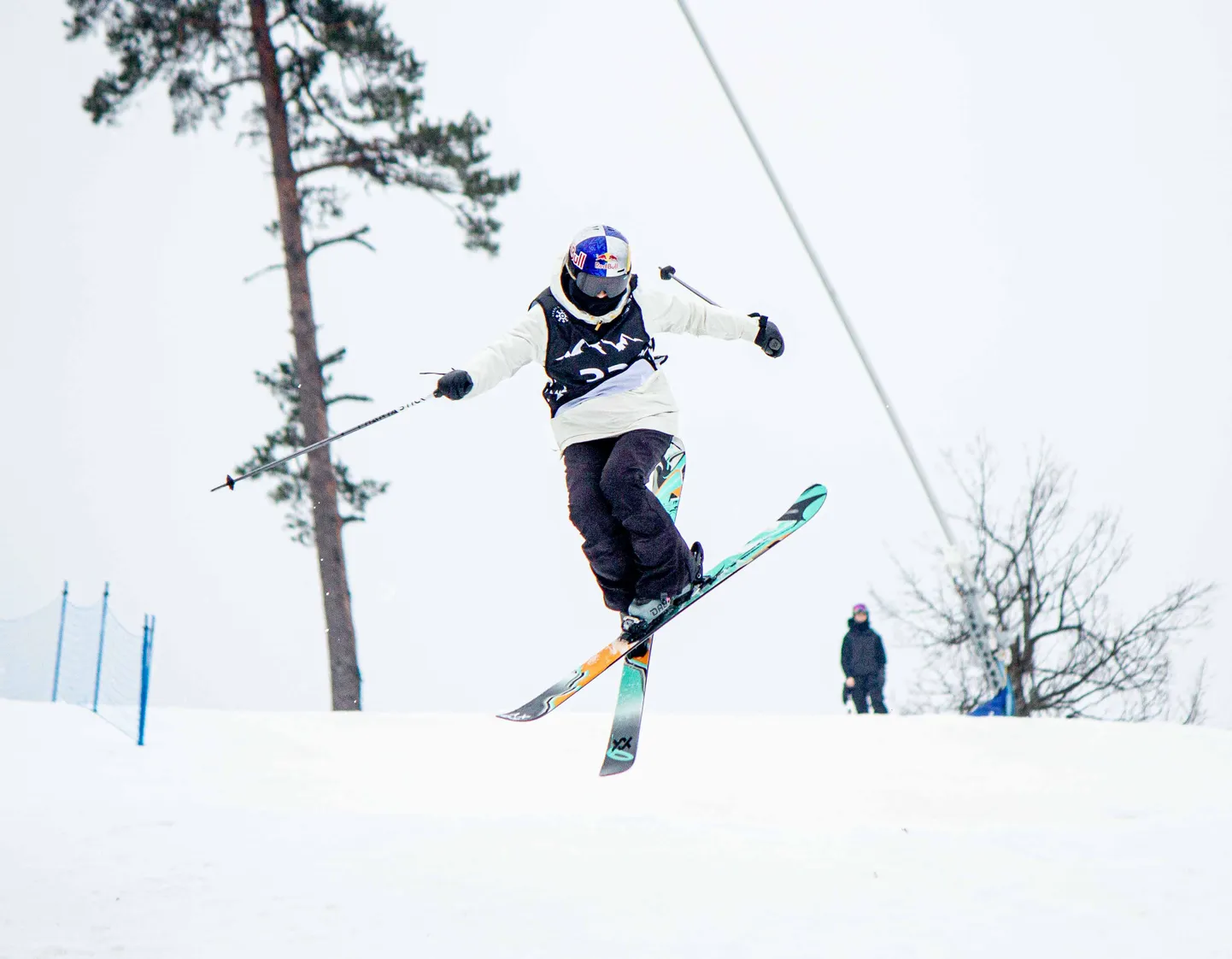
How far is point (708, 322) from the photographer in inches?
236

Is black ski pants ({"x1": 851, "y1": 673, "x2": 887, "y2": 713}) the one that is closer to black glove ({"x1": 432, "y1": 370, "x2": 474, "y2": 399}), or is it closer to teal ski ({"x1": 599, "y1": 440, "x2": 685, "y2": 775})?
teal ski ({"x1": 599, "y1": 440, "x2": 685, "y2": 775})

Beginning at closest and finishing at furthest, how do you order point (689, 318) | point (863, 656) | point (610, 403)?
point (610, 403) < point (689, 318) < point (863, 656)

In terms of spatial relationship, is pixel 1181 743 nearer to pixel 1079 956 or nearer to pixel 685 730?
pixel 685 730

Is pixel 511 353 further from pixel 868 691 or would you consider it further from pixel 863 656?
pixel 868 691

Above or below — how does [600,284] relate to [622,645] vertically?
above

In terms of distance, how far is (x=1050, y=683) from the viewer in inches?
743

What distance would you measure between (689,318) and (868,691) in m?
6.14

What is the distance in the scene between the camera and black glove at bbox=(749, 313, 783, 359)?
5988mm

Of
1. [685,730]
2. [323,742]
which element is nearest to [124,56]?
[323,742]

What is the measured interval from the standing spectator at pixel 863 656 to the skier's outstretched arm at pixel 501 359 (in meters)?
5.96

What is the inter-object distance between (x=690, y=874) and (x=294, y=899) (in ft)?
5.23

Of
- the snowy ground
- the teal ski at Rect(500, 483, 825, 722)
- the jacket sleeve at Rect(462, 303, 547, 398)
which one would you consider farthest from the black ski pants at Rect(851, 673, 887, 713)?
the jacket sleeve at Rect(462, 303, 547, 398)

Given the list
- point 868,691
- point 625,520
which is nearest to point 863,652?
point 868,691

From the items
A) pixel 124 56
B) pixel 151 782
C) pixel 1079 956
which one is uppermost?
pixel 124 56
